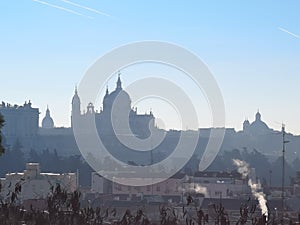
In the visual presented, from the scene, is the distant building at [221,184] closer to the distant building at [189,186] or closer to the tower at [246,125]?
the distant building at [189,186]

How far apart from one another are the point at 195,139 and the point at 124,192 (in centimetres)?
3953

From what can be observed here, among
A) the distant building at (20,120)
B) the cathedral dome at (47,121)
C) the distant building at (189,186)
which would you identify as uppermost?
the cathedral dome at (47,121)

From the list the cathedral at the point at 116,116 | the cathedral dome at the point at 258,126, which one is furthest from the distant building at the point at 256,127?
A: the cathedral at the point at 116,116

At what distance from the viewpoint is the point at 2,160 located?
47.2 meters

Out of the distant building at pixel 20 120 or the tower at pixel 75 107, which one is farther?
the distant building at pixel 20 120

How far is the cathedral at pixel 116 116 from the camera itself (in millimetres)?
68625

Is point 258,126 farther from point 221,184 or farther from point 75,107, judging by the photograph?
point 221,184

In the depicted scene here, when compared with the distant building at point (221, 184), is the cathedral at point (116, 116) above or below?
above

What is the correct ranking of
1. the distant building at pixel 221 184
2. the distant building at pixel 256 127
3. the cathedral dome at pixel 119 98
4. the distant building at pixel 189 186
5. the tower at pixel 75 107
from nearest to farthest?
the distant building at pixel 221 184, the distant building at pixel 189 186, the cathedral dome at pixel 119 98, the tower at pixel 75 107, the distant building at pixel 256 127

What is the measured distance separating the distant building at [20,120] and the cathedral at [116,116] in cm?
560

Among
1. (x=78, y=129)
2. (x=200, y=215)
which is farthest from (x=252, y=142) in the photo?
(x=200, y=215)

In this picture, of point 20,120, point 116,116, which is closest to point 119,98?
point 116,116

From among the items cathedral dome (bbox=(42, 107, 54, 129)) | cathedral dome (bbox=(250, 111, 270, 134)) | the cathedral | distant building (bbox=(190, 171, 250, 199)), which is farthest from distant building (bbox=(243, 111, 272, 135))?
distant building (bbox=(190, 171, 250, 199))

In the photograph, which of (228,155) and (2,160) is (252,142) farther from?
(2,160)
